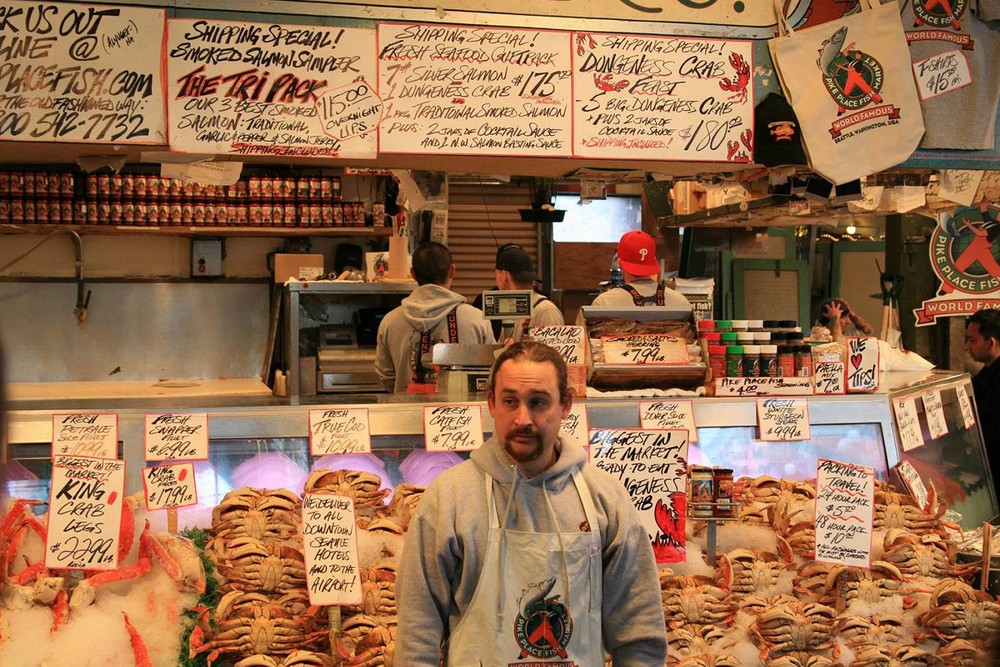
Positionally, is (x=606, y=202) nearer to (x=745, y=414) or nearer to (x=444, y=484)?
(x=745, y=414)

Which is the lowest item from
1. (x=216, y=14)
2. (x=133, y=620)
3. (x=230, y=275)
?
(x=133, y=620)

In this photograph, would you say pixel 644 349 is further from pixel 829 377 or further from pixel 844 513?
pixel 844 513

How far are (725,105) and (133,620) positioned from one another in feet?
8.22

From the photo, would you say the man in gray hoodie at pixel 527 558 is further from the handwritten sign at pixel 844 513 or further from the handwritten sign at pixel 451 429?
the handwritten sign at pixel 844 513

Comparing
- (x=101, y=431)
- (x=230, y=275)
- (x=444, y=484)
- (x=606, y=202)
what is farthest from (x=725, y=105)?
(x=606, y=202)

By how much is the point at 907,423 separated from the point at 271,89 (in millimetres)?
2456

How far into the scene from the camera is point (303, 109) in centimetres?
330

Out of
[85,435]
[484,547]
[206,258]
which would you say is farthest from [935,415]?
[206,258]

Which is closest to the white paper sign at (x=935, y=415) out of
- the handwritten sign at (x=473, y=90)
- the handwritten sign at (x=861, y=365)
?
the handwritten sign at (x=861, y=365)

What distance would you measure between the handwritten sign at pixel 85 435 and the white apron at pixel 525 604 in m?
1.21

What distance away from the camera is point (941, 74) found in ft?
12.6

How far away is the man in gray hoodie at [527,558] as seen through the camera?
225 centimetres

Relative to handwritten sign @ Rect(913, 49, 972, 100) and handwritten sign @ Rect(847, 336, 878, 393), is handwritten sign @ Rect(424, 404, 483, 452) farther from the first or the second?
handwritten sign @ Rect(913, 49, 972, 100)

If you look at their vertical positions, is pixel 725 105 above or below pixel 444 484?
above
